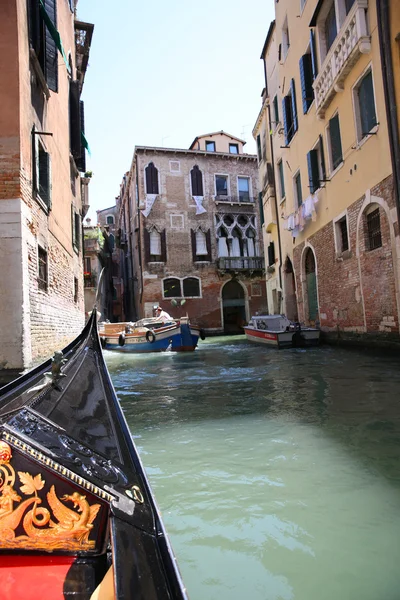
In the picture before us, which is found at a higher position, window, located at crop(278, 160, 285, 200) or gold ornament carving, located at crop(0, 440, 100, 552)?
window, located at crop(278, 160, 285, 200)

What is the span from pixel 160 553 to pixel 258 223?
2109cm

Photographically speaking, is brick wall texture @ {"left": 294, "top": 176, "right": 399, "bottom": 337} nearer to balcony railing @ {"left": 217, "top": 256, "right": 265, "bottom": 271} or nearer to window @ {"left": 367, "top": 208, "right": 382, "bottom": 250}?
window @ {"left": 367, "top": 208, "right": 382, "bottom": 250}

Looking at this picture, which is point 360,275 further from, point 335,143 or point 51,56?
point 51,56

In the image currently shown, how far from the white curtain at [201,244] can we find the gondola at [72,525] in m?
19.0

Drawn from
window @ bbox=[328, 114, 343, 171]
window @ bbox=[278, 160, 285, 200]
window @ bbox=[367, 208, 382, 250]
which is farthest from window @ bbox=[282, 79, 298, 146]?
window @ bbox=[367, 208, 382, 250]

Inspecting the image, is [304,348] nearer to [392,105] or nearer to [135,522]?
[392,105]

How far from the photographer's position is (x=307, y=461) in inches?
90.1

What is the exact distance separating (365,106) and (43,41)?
522cm

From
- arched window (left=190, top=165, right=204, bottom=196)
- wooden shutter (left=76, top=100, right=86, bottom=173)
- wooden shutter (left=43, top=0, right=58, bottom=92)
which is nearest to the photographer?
wooden shutter (left=43, top=0, right=58, bottom=92)

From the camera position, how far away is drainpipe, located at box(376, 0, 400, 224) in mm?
5824

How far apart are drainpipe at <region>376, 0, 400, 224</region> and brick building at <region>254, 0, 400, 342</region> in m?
0.11

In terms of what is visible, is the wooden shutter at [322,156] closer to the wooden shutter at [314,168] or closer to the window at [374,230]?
the wooden shutter at [314,168]

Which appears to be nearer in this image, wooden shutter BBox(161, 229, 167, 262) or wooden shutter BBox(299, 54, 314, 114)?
wooden shutter BBox(299, 54, 314, 114)

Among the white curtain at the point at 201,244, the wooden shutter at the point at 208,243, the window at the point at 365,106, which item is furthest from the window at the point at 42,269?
the wooden shutter at the point at 208,243
